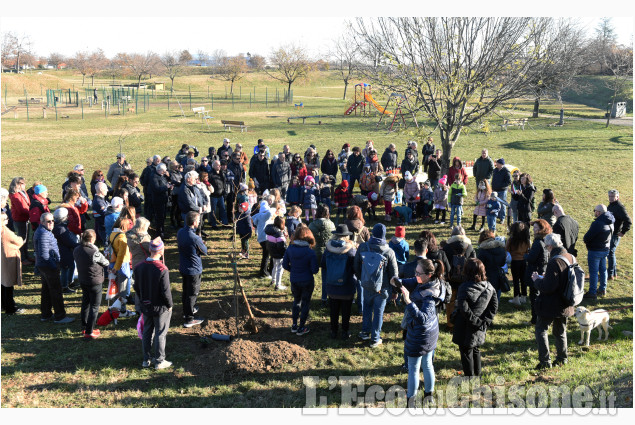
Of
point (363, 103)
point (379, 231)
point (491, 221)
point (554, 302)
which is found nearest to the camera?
point (554, 302)

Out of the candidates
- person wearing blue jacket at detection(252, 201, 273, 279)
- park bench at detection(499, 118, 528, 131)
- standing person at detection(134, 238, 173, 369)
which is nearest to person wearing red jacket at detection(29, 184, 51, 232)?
person wearing blue jacket at detection(252, 201, 273, 279)

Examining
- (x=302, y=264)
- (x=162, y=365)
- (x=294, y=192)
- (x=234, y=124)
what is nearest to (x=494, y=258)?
(x=302, y=264)

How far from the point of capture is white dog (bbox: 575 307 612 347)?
7.55 meters

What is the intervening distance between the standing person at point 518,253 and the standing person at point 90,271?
665cm

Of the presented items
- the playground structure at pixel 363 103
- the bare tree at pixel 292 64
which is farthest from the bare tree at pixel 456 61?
the bare tree at pixel 292 64

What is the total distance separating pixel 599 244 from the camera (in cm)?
919

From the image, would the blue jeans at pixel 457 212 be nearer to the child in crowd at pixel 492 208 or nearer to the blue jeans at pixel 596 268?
the child in crowd at pixel 492 208

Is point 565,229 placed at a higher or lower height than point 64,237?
higher

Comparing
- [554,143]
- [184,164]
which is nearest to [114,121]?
[184,164]

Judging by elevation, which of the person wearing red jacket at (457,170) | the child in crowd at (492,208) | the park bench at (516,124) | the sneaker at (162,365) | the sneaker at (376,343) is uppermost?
the park bench at (516,124)

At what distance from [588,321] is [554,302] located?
48.9 inches

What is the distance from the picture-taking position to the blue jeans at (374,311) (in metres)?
7.59

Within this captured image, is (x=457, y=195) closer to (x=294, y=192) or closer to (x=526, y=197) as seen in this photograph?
(x=526, y=197)
